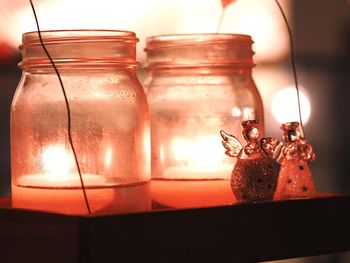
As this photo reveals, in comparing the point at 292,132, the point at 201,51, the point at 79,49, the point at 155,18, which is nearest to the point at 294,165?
the point at 292,132

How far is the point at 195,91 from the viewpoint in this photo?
86 cm

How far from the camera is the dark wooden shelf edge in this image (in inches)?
24.5

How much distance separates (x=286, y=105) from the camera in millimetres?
2572

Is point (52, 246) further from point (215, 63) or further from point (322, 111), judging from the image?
point (322, 111)

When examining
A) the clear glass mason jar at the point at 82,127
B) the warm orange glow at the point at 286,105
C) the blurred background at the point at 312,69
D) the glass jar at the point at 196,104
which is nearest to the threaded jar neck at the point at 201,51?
the glass jar at the point at 196,104

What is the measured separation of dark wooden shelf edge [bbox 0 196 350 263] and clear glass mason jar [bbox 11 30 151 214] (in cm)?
5

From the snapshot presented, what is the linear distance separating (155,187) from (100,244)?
0.23 metres

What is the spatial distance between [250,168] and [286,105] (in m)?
1.82

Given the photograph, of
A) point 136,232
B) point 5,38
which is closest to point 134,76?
point 136,232

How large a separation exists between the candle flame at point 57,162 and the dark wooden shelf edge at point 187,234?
52 millimetres

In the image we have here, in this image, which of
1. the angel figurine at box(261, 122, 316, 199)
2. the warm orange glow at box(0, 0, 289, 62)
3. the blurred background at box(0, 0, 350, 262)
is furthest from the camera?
the blurred background at box(0, 0, 350, 262)

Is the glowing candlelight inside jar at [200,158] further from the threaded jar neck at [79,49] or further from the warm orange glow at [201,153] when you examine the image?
the threaded jar neck at [79,49]

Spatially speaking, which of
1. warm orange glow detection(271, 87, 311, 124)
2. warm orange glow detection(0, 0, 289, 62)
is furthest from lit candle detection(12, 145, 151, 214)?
warm orange glow detection(271, 87, 311, 124)

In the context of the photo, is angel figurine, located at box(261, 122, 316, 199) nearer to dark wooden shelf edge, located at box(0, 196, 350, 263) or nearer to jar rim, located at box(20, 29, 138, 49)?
dark wooden shelf edge, located at box(0, 196, 350, 263)
